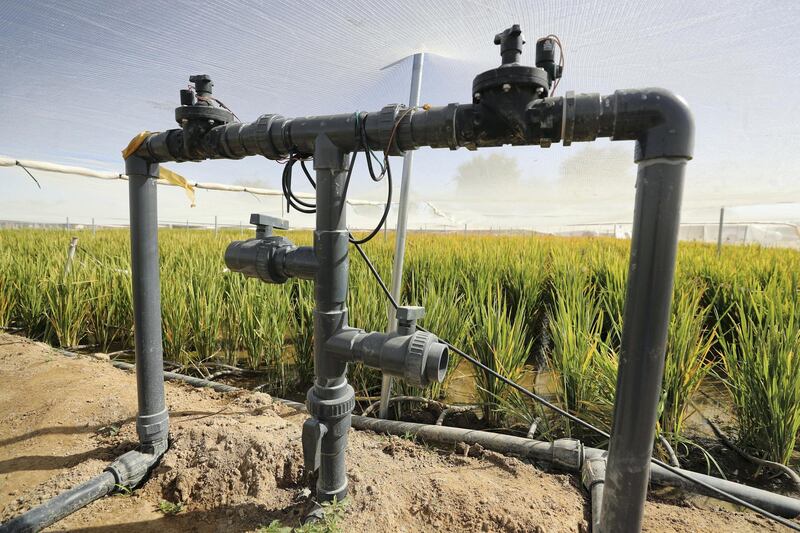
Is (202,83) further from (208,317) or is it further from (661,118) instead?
(208,317)

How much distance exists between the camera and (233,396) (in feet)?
6.56

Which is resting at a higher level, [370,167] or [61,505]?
[370,167]

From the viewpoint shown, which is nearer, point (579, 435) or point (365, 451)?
point (365, 451)

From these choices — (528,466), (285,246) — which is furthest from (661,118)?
(528,466)

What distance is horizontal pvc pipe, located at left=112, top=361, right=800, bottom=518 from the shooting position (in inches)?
47.4

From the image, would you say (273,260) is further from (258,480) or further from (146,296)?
(258,480)

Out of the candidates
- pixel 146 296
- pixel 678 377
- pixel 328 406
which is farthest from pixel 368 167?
pixel 678 377

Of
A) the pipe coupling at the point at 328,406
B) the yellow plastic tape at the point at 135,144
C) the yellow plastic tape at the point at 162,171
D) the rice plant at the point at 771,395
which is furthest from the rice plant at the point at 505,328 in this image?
the yellow plastic tape at the point at 135,144

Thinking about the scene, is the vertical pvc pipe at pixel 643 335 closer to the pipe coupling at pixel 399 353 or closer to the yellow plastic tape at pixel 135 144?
the pipe coupling at pixel 399 353

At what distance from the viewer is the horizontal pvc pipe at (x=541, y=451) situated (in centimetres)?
120

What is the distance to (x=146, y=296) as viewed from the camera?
138 centimetres

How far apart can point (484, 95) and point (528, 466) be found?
4.22ft

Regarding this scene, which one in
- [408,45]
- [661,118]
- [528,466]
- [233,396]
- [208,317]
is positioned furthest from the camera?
[208,317]

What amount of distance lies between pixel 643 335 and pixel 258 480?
122 cm
